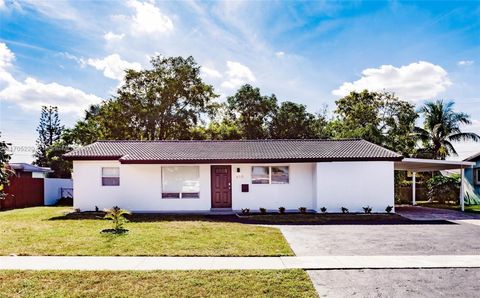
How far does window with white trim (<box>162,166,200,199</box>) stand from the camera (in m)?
17.1

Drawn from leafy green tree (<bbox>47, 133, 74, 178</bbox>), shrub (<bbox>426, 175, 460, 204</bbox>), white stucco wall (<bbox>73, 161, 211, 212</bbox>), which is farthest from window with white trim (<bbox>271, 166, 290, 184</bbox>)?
leafy green tree (<bbox>47, 133, 74, 178</bbox>)

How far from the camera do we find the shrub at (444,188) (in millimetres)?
23625

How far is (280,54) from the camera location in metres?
16.5

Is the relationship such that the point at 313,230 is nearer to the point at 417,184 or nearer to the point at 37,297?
the point at 37,297

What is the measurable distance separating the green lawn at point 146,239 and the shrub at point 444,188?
17005mm

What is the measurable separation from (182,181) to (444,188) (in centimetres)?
1735

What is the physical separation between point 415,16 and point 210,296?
11.5 m

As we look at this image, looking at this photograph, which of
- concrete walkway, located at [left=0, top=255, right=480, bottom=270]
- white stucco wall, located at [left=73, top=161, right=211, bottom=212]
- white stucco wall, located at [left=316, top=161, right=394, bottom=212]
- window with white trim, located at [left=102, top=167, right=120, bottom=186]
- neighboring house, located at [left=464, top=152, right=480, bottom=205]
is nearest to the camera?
concrete walkway, located at [left=0, top=255, right=480, bottom=270]

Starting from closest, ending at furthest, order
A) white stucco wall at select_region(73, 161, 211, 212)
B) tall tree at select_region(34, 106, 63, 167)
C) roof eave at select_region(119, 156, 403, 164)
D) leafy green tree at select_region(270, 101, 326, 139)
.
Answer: roof eave at select_region(119, 156, 403, 164), white stucco wall at select_region(73, 161, 211, 212), leafy green tree at select_region(270, 101, 326, 139), tall tree at select_region(34, 106, 63, 167)

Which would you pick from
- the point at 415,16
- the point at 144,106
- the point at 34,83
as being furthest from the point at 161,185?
the point at 144,106

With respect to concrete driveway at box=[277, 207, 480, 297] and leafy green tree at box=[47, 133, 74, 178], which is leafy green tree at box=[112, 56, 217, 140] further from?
concrete driveway at box=[277, 207, 480, 297]

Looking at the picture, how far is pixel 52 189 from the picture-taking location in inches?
936

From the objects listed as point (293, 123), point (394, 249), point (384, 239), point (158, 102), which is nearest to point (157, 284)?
point (394, 249)

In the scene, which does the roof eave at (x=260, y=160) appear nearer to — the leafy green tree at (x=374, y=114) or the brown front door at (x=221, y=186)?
the brown front door at (x=221, y=186)
